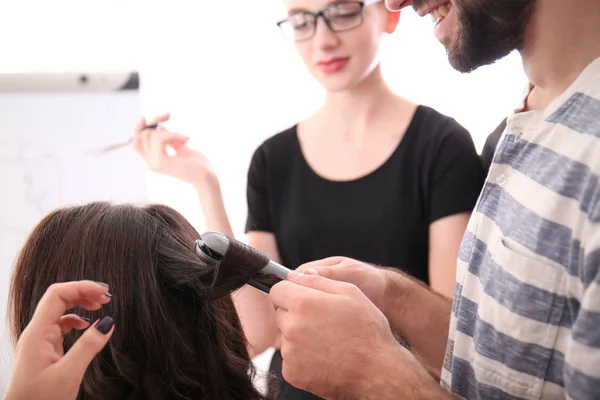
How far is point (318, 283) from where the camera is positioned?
688 millimetres

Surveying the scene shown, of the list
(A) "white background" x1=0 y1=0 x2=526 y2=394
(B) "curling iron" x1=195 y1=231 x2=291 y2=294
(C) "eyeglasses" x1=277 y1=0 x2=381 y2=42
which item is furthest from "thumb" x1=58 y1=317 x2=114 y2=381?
(A) "white background" x1=0 y1=0 x2=526 y2=394

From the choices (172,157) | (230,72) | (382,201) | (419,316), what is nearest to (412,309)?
(419,316)

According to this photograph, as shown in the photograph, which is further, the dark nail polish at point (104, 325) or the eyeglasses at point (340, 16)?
the eyeglasses at point (340, 16)

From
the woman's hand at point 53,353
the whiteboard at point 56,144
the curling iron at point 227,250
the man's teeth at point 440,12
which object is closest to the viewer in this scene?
the woman's hand at point 53,353

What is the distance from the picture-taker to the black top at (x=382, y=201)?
1061 millimetres

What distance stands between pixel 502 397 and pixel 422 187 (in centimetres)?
48

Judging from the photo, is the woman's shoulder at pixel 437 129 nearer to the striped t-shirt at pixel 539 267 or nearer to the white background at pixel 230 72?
the striped t-shirt at pixel 539 267

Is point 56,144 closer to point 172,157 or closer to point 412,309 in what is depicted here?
point 172,157

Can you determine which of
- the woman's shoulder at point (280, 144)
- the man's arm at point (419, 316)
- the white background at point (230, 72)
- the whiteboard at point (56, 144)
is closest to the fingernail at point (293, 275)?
the man's arm at point (419, 316)

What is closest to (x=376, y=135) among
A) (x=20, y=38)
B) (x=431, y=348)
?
(x=431, y=348)

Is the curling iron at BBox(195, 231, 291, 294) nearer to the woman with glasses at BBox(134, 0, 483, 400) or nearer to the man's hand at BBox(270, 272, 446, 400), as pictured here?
the man's hand at BBox(270, 272, 446, 400)

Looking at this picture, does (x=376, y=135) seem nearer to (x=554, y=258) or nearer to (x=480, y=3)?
(x=480, y=3)

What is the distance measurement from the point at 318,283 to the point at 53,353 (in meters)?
0.29

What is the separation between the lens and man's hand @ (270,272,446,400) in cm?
63
